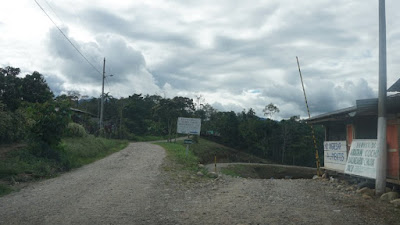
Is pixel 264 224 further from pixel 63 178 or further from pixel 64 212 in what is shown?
pixel 63 178

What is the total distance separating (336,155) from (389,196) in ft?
17.2

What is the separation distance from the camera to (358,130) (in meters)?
12.5

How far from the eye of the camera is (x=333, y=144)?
565 inches

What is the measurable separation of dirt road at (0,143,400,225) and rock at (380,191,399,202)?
217 mm

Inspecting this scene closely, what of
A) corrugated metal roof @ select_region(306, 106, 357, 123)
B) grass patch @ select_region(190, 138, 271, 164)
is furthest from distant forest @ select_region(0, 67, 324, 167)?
corrugated metal roof @ select_region(306, 106, 357, 123)

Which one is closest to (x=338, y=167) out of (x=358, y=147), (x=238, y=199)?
(x=358, y=147)

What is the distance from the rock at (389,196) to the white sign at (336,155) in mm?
4232

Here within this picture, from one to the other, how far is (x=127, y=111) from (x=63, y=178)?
4506 cm

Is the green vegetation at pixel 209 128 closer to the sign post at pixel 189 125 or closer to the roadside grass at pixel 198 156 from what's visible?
the roadside grass at pixel 198 156

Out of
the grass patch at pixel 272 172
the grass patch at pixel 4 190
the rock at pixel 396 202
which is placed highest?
the rock at pixel 396 202


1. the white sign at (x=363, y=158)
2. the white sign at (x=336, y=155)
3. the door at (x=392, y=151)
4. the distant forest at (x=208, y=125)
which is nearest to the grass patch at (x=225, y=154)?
the distant forest at (x=208, y=125)

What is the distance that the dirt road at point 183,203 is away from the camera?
7.32 metres

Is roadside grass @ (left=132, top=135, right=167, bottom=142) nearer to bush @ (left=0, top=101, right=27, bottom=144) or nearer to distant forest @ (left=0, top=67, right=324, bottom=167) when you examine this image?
distant forest @ (left=0, top=67, right=324, bottom=167)

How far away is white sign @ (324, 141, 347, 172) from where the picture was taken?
44.0ft
